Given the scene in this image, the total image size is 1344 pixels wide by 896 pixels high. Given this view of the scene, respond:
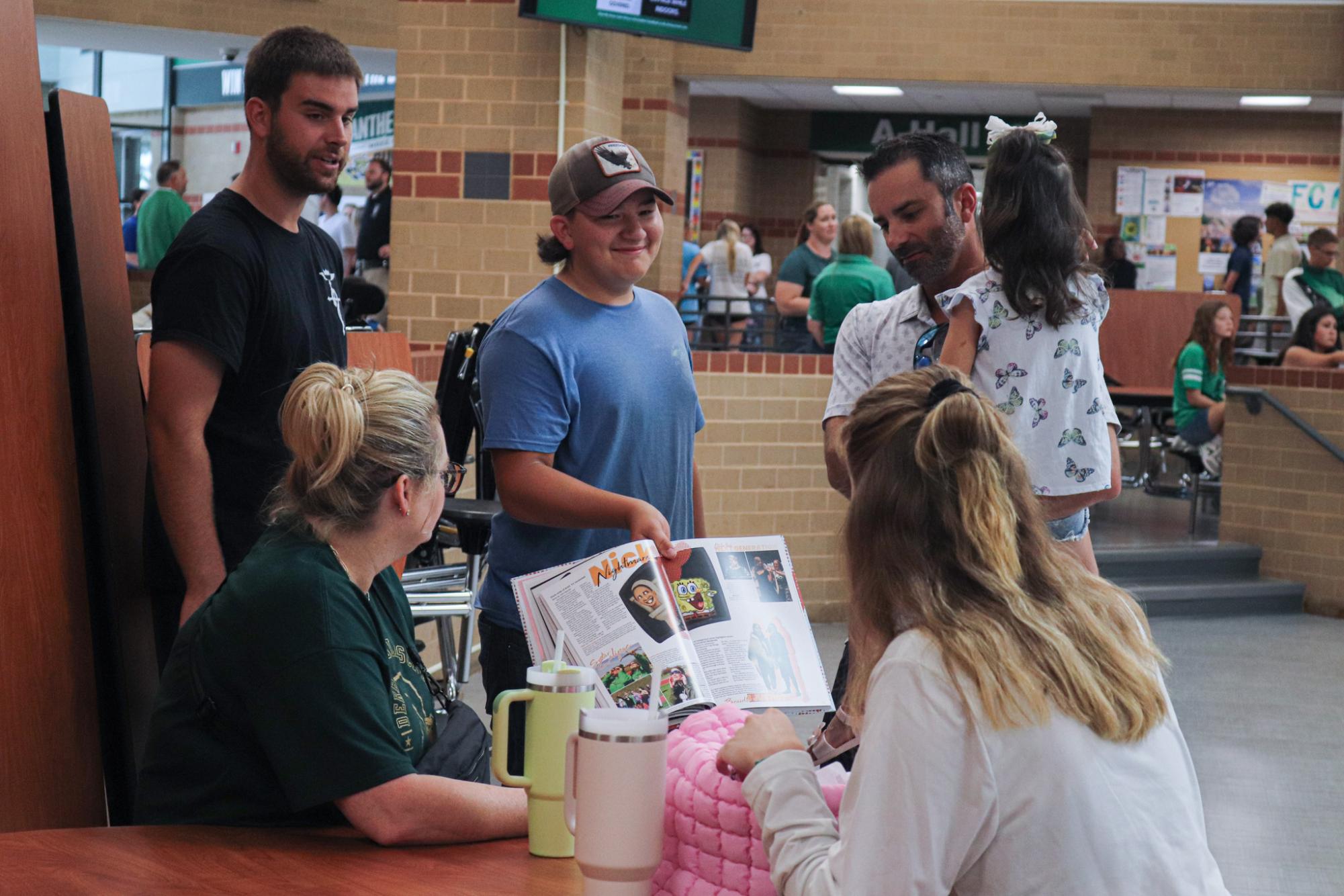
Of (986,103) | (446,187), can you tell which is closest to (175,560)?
(446,187)

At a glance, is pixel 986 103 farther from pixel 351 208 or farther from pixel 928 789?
pixel 928 789

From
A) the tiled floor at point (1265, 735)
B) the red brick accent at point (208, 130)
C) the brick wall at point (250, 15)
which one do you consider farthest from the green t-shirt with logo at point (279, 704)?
the red brick accent at point (208, 130)

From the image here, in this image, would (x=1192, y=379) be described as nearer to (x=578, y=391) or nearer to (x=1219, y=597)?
(x=1219, y=597)

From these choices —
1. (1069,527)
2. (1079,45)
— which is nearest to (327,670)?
(1069,527)

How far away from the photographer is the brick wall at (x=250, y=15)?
1253cm

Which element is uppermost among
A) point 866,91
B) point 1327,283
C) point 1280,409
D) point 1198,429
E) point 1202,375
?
Answer: point 866,91

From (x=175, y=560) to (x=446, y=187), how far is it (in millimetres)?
3502

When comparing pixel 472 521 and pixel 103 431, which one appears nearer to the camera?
pixel 103 431

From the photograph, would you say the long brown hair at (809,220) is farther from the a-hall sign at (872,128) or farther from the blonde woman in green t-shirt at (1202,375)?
the a-hall sign at (872,128)

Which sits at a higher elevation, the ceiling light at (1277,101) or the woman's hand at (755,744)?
the ceiling light at (1277,101)

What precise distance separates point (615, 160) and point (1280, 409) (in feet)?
20.8

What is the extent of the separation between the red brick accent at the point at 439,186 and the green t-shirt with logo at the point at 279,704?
14.0 ft

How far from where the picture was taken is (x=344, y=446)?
1747 mm

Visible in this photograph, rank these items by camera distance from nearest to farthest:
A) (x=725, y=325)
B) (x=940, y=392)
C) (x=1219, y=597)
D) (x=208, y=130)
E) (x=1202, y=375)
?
(x=940, y=392) → (x=1219, y=597) → (x=1202, y=375) → (x=725, y=325) → (x=208, y=130)
